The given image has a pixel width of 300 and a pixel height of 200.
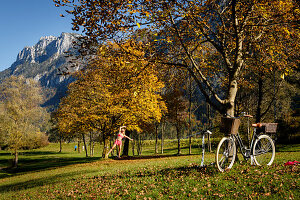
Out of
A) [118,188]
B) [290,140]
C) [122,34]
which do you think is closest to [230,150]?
[118,188]

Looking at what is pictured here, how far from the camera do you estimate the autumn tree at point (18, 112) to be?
125 ft

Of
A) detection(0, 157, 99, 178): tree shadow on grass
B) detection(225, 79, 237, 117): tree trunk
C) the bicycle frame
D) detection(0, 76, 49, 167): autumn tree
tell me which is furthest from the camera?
detection(0, 76, 49, 167): autumn tree

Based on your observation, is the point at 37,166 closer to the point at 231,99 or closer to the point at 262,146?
the point at 231,99

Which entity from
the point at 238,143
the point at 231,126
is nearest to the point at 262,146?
the point at 238,143

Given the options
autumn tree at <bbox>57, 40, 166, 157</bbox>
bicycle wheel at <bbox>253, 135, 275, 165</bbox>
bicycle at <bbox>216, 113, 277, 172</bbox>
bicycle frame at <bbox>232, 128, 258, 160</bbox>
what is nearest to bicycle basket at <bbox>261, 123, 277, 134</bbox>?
bicycle at <bbox>216, 113, 277, 172</bbox>

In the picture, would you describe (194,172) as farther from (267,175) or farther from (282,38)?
(282,38)

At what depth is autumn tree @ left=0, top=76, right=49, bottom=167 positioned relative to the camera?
38.1 meters

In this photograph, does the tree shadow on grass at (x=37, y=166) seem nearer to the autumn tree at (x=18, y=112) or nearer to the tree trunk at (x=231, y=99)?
the autumn tree at (x=18, y=112)

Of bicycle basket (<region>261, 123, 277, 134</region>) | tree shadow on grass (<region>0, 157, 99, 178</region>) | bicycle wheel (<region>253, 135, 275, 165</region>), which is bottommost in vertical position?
tree shadow on grass (<region>0, 157, 99, 178</region>)

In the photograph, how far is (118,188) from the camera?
27.4ft

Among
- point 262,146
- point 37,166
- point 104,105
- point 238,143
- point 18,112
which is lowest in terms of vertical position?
point 37,166

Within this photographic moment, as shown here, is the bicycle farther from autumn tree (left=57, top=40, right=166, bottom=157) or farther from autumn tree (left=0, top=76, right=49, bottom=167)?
autumn tree (left=0, top=76, right=49, bottom=167)

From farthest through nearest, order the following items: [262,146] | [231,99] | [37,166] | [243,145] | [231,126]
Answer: [37,166], [231,99], [262,146], [243,145], [231,126]

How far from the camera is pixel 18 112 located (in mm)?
39312
